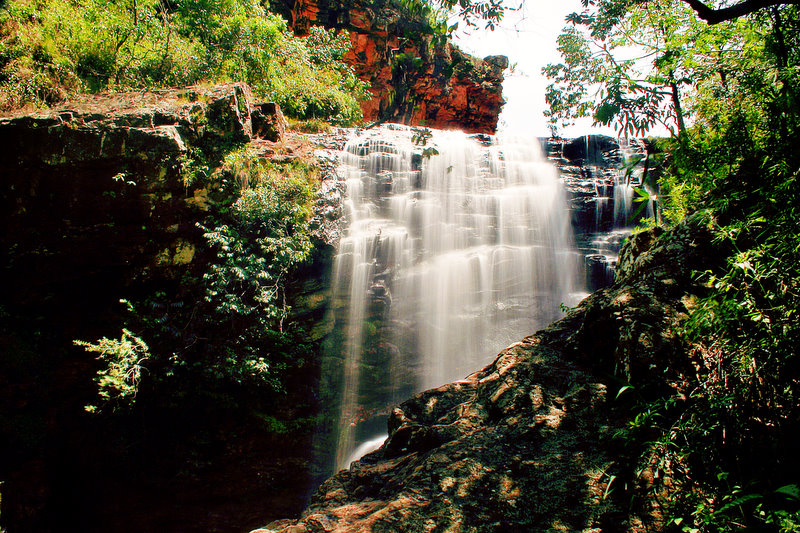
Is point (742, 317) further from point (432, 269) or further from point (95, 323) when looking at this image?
point (95, 323)

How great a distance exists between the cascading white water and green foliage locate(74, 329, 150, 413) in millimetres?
3298

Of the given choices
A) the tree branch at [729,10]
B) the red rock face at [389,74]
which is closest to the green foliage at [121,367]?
the tree branch at [729,10]

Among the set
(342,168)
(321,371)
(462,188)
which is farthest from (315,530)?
(462,188)

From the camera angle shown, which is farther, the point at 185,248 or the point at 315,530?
the point at 185,248

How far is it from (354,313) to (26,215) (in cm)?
549

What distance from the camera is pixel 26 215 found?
561 centimetres

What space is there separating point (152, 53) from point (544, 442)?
35.8 feet

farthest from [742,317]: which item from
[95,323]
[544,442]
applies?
[95,323]

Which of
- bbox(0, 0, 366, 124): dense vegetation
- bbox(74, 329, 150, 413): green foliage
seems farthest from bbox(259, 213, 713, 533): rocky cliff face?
bbox(0, 0, 366, 124): dense vegetation

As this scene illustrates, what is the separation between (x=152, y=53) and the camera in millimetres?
8383

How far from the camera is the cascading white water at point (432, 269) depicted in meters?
7.45

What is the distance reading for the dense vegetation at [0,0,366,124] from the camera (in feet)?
22.2

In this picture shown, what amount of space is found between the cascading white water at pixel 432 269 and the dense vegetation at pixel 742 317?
5053mm

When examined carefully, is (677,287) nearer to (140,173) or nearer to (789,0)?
(789,0)
